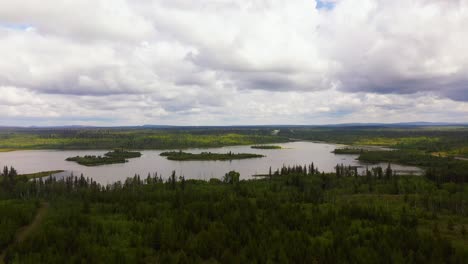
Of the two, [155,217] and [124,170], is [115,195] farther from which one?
[124,170]

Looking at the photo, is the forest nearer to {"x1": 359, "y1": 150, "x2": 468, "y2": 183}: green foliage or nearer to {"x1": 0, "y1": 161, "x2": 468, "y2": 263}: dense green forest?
{"x1": 0, "y1": 161, "x2": 468, "y2": 263}: dense green forest

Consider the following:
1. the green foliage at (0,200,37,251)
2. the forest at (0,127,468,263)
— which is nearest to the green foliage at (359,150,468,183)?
the forest at (0,127,468,263)

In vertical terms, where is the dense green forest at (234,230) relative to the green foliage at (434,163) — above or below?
above

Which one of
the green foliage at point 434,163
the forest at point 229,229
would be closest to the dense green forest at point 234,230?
the forest at point 229,229

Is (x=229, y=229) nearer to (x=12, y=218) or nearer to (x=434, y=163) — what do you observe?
A: (x=12, y=218)

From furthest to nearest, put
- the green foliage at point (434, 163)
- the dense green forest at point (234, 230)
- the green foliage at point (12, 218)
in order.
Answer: the green foliage at point (434, 163)
the green foliage at point (12, 218)
the dense green forest at point (234, 230)

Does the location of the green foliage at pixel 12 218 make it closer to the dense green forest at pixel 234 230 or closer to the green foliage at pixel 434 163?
the dense green forest at pixel 234 230

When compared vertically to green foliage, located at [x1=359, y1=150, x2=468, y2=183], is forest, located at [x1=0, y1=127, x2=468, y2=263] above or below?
above

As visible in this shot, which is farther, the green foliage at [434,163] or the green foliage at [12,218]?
the green foliage at [434,163]

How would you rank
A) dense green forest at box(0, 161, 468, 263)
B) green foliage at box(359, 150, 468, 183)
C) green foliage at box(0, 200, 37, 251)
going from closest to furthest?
1. dense green forest at box(0, 161, 468, 263)
2. green foliage at box(0, 200, 37, 251)
3. green foliage at box(359, 150, 468, 183)
